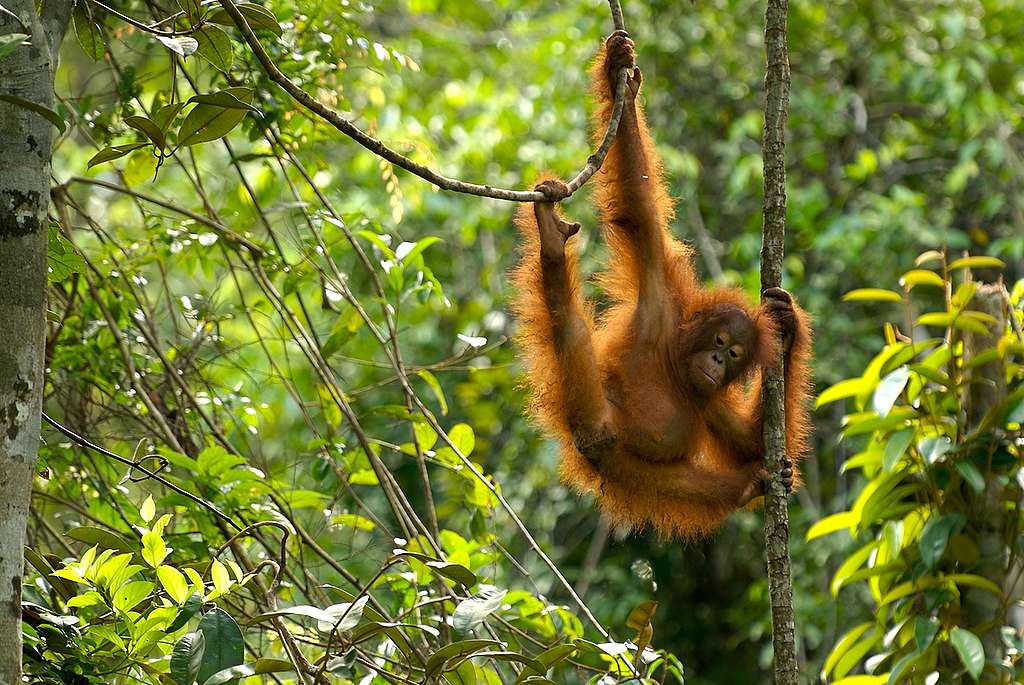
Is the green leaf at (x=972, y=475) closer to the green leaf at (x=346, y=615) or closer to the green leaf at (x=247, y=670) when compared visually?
the green leaf at (x=346, y=615)

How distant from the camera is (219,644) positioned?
157cm

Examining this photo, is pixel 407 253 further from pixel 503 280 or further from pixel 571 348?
pixel 503 280

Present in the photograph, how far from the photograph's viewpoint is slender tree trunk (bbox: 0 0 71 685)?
1444 millimetres

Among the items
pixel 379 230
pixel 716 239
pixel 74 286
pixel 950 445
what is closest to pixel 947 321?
pixel 950 445

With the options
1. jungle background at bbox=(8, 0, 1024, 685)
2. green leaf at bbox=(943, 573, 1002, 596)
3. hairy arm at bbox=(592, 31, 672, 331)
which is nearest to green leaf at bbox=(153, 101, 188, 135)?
jungle background at bbox=(8, 0, 1024, 685)

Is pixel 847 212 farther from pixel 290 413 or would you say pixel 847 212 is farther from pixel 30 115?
pixel 30 115

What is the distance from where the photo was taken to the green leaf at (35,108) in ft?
4.78

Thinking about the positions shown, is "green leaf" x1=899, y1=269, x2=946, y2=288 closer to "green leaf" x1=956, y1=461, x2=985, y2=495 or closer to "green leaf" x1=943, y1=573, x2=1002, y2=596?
"green leaf" x1=956, y1=461, x2=985, y2=495

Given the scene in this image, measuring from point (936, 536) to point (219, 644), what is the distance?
209cm

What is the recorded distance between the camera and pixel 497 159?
6.47 m

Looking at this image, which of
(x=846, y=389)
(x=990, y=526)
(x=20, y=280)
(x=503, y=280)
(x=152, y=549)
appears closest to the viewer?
(x=20, y=280)

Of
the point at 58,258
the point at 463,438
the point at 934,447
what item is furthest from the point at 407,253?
the point at 934,447

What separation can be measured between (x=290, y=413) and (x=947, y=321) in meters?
4.68

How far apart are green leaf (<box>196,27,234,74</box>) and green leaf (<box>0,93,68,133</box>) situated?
1.13ft
